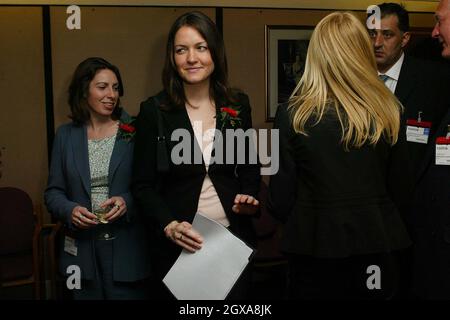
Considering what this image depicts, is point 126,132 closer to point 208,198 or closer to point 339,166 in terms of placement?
point 208,198

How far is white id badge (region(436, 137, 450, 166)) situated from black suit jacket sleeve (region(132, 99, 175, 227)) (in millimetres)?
1139

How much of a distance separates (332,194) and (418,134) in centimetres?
101

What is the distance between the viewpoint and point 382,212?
1.79m

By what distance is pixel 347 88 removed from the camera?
5.69 ft

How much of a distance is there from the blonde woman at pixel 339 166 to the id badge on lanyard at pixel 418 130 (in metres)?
0.74

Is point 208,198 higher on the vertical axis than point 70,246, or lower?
higher

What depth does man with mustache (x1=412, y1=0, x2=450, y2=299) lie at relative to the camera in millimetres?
2111

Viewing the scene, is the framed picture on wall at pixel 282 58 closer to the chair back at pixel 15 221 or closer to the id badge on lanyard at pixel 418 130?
the id badge on lanyard at pixel 418 130

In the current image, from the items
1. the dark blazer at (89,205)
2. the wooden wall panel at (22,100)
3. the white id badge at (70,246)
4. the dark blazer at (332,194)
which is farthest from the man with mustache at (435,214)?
the wooden wall panel at (22,100)

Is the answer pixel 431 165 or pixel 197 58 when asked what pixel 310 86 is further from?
pixel 431 165

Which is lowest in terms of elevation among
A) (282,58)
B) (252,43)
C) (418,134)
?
(418,134)

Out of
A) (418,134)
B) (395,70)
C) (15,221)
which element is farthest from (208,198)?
(15,221)

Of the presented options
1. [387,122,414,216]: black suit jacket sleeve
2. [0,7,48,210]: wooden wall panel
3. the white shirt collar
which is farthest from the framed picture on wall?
[387,122,414,216]: black suit jacket sleeve

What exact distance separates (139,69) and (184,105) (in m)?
2.10
